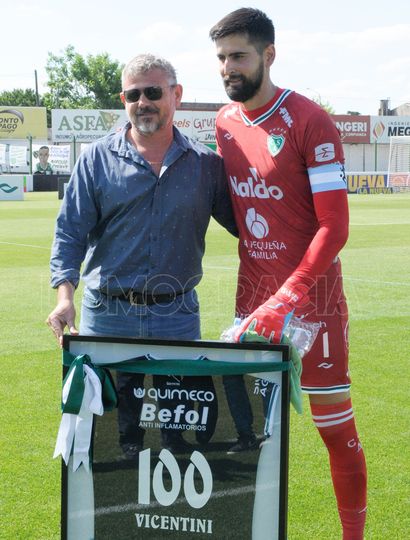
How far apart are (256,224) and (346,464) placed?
116 centimetres

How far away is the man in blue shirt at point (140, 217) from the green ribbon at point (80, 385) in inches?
19.4

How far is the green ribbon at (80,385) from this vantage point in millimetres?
3070

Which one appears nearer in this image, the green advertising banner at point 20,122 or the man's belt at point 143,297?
the man's belt at point 143,297

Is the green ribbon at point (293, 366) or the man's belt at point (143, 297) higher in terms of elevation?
the man's belt at point (143, 297)

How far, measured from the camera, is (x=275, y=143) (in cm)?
361

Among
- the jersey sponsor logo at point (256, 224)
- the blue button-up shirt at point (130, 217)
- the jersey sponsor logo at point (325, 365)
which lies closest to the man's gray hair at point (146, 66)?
the blue button-up shirt at point (130, 217)

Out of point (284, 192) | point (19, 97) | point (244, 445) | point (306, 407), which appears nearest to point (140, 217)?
point (284, 192)

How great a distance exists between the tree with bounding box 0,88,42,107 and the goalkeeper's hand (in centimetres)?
10150

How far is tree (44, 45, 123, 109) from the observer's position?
89125mm

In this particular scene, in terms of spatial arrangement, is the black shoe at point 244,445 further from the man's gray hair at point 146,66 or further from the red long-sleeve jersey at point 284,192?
the man's gray hair at point 146,66

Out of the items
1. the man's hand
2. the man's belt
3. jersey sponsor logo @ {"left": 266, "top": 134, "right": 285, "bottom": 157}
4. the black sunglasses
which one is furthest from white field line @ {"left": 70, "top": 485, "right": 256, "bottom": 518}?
the black sunglasses

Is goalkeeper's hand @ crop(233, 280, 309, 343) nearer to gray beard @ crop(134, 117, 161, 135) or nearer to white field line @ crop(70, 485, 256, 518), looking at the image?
white field line @ crop(70, 485, 256, 518)

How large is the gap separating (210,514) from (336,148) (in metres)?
1.59

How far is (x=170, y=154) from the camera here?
3.65 meters
